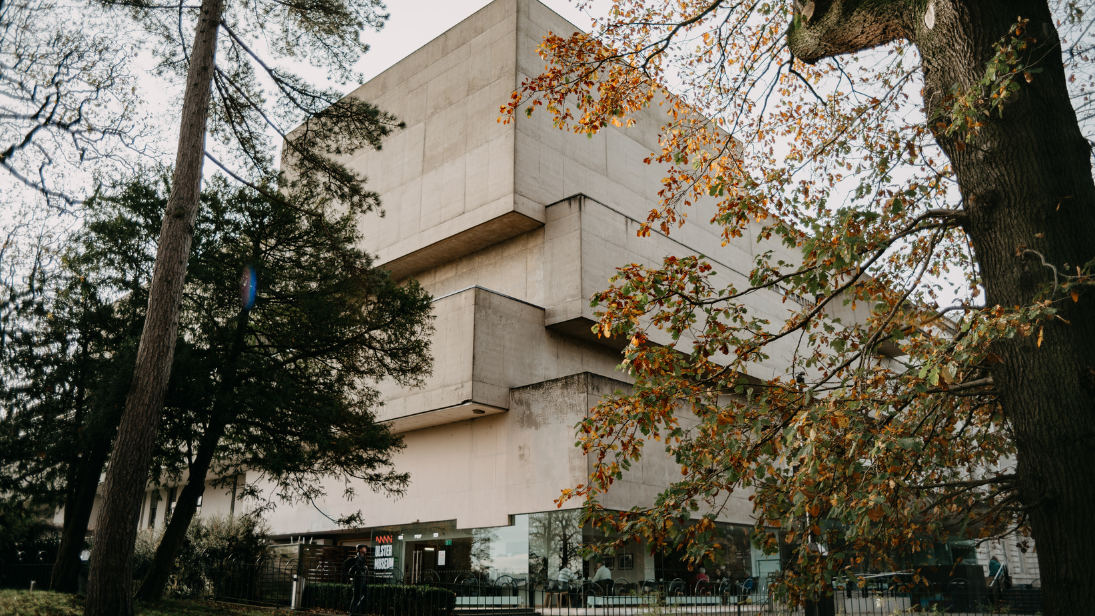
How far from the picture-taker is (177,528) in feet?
57.5

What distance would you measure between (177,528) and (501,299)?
1207 centimetres

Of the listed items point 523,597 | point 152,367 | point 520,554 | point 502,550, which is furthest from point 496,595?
point 152,367

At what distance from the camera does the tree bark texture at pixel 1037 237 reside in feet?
17.1

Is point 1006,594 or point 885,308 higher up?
point 885,308

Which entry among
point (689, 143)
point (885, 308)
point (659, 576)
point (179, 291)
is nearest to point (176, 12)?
point (179, 291)

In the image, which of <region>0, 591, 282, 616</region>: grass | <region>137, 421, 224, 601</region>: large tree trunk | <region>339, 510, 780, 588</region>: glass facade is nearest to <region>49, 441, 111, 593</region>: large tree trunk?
<region>137, 421, 224, 601</region>: large tree trunk

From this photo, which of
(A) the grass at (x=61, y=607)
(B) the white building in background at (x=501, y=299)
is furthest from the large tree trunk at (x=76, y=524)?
(B) the white building in background at (x=501, y=299)

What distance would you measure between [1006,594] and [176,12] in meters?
22.4

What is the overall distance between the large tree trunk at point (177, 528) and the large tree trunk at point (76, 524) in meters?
1.85

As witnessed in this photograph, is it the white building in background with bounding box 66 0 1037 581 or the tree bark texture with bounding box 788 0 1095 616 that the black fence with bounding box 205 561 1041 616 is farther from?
the tree bark texture with bounding box 788 0 1095 616

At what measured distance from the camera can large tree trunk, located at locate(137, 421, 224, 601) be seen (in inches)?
660

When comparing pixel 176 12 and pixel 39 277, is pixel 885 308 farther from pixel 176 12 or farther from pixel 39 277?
pixel 39 277

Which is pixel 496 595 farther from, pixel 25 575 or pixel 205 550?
pixel 25 575

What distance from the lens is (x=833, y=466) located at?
21.5ft
